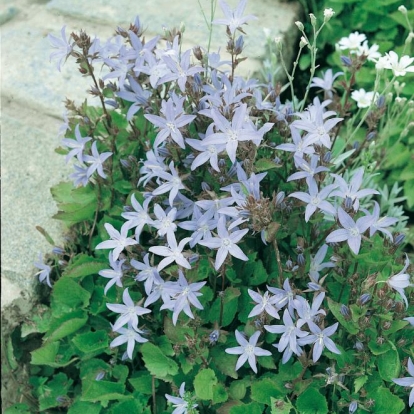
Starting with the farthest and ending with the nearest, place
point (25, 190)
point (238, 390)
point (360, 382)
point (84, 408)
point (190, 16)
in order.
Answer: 1. point (190, 16)
2. point (25, 190)
3. point (84, 408)
4. point (238, 390)
5. point (360, 382)

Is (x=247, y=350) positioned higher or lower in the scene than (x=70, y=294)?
higher

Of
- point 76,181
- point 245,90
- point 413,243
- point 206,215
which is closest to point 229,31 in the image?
point 245,90

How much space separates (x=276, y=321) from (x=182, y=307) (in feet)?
1.04

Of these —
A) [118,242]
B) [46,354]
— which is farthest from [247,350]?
[46,354]

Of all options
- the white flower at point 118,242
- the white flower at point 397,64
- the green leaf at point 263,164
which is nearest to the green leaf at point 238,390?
the white flower at point 118,242

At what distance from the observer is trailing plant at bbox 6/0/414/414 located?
1.80 meters

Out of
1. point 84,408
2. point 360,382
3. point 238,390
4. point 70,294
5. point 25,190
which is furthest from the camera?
point 25,190

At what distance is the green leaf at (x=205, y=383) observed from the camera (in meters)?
1.89

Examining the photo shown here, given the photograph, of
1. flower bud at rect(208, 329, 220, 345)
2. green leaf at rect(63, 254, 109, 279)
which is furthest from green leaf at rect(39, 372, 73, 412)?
flower bud at rect(208, 329, 220, 345)

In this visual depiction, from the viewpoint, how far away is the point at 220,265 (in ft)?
5.77

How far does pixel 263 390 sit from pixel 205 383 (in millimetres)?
164

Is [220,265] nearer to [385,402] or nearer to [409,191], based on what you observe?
[385,402]

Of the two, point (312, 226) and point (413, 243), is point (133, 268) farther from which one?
point (413, 243)

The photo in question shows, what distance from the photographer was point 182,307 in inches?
71.3
